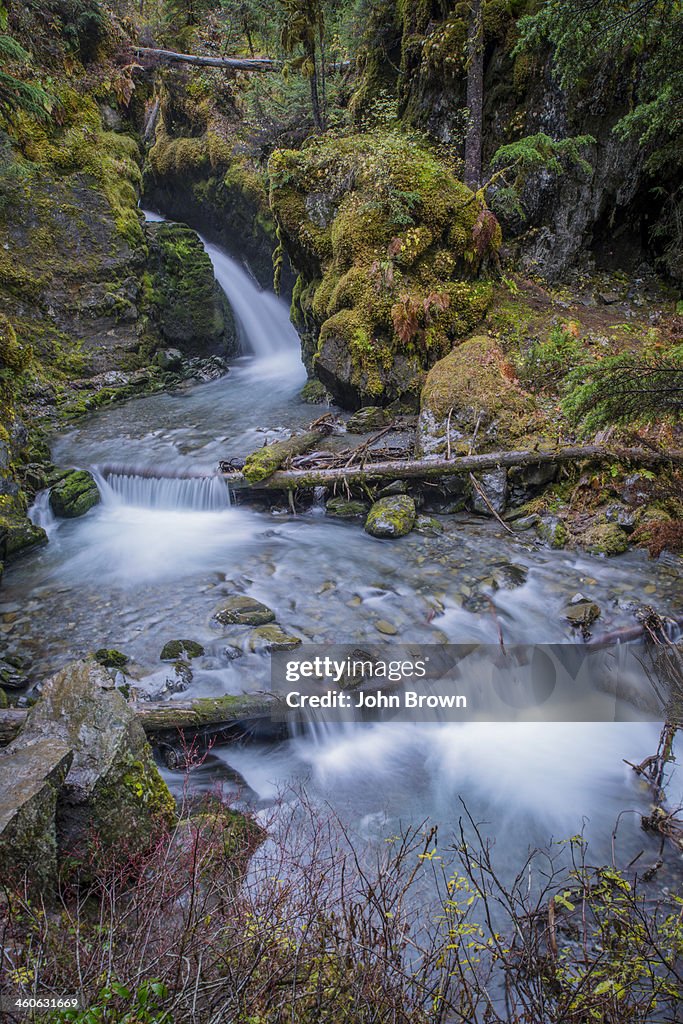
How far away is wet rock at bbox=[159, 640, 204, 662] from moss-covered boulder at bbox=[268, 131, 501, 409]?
6137mm

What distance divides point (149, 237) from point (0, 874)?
17.6 meters

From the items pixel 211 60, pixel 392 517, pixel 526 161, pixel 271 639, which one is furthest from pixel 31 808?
pixel 211 60

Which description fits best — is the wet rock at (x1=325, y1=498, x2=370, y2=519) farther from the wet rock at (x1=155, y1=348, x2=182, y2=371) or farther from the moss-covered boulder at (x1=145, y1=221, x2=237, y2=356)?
the moss-covered boulder at (x1=145, y1=221, x2=237, y2=356)

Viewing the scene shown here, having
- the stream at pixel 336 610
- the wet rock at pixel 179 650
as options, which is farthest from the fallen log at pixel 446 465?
the wet rock at pixel 179 650

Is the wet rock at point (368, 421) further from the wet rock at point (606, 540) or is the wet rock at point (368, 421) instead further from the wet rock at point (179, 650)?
the wet rock at point (179, 650)

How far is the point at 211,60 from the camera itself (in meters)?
17.9

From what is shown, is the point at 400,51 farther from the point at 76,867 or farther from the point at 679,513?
the point at 76,867

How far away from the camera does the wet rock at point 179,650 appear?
522 cm

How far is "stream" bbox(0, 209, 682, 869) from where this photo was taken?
13.5ft

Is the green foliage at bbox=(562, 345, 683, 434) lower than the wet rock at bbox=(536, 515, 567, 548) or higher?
higher

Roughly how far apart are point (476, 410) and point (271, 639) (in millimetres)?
4977

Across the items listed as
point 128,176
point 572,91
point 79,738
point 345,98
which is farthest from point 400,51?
point 79,738

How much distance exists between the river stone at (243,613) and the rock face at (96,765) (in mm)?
2292

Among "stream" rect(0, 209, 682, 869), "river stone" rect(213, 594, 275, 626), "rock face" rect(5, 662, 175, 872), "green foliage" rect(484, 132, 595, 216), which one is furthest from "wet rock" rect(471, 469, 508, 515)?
"green foliage" rect(484, 132, 595, 216)
